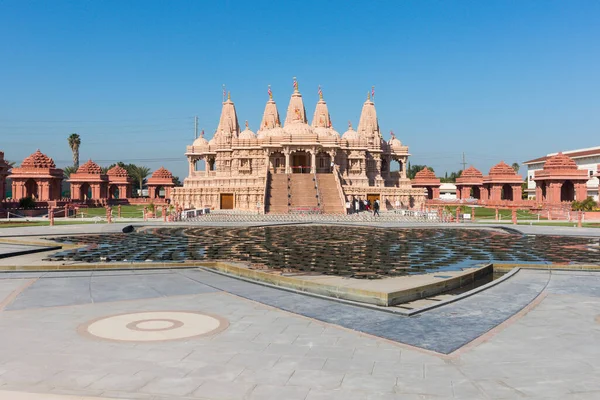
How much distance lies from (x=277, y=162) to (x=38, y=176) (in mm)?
32312

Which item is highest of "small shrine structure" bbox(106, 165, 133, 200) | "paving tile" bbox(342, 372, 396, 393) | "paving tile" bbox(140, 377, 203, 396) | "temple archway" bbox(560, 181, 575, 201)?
"small shrine structure" bbox(106, 165, 133, 200)

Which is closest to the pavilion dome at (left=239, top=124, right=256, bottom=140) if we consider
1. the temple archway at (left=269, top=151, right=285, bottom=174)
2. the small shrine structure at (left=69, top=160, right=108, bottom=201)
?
the temple archway at (left=269, top=151, right=285, bottom=174)

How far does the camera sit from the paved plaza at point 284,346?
5938 millimetres

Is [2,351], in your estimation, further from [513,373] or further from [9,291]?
[513,373]

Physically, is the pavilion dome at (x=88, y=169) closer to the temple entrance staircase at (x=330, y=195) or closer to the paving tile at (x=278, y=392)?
the temple entrance staircase at (x=330, y=195)

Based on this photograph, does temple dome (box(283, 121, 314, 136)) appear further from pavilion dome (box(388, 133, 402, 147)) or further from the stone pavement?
the stone pavement

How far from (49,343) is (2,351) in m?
0.62

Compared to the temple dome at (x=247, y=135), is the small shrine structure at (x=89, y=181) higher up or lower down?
lower down

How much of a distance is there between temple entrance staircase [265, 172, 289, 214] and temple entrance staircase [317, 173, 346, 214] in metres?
3.71

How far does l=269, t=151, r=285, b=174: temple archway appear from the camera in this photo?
69812 millimetres

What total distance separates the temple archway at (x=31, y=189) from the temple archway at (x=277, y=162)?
109 ft

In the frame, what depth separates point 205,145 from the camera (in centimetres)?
8288

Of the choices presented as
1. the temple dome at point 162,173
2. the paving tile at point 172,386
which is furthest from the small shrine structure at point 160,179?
the paving tile at point 172,386

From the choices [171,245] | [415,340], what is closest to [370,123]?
[171,245]
